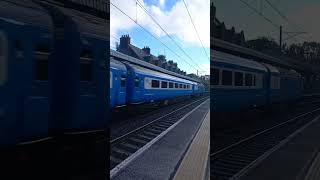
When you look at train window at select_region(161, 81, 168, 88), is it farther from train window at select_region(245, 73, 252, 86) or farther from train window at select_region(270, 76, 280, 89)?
train window at select_region(270, 76, 280, 89)

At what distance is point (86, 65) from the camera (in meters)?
1.14

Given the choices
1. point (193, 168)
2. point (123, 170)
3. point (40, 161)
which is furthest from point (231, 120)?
point (40, 161)

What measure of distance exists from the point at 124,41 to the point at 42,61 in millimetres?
260

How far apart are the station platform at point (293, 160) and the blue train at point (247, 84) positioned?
21 cm

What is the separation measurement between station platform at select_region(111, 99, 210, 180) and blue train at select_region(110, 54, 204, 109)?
138 millimetres

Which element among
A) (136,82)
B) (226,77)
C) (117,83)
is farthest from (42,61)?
(226,77)

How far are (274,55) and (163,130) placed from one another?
28.6 inches

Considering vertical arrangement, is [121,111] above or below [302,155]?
above

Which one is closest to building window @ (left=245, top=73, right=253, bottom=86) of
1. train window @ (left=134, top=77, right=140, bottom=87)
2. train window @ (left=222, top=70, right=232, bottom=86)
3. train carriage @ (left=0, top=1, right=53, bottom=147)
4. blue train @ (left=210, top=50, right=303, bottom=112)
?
blue train @ (left=210, top=50, right=303, bottom=112)

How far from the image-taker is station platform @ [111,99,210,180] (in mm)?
1236

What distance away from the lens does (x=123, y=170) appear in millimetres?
1170

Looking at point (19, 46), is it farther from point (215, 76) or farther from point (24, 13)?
point (215, 76)

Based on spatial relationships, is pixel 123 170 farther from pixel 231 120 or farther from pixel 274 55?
pixel 274 55

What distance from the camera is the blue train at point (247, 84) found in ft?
5.09
